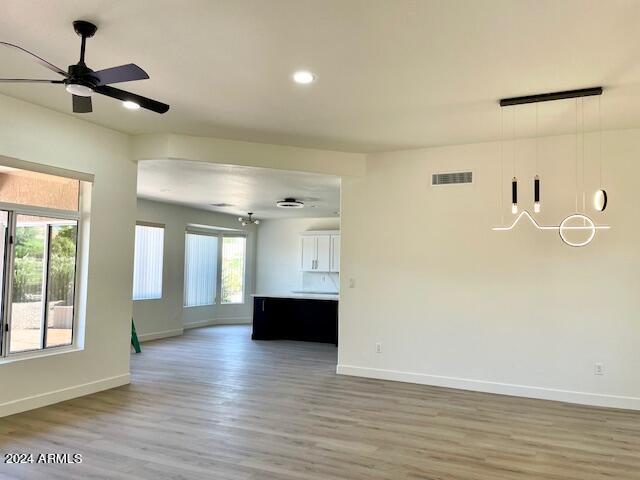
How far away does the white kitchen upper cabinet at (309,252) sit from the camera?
10.5 meters

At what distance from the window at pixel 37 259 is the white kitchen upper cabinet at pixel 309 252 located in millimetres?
6027

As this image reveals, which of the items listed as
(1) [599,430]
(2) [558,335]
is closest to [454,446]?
(1) [599,430]

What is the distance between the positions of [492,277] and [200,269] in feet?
22.9

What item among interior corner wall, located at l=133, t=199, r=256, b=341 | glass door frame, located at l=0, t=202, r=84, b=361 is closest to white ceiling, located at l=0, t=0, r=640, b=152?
glass door frame, located at l=0, t=202, r=84, b=361

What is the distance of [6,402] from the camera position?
4.21 m

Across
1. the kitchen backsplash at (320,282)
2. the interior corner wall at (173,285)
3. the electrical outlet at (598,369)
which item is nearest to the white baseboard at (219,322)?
the interior corner wall at (173,285)

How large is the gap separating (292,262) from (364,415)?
700 cm

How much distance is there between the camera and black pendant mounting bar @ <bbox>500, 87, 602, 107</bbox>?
384 cm

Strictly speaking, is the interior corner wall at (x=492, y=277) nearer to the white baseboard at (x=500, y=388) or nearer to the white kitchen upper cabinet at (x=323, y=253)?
the white baseboard at (x=500, y=388)

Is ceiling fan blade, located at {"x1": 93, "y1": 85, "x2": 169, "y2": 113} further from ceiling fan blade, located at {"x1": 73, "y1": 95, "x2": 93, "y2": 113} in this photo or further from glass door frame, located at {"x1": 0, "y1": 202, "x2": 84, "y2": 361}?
glass door frame, located at {"x1": 0, "y1": 202, "x2": 84, "y2": 361}

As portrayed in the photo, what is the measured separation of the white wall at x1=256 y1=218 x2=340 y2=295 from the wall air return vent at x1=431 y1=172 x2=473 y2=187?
5.14 meters

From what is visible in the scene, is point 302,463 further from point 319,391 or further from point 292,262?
point 292,262

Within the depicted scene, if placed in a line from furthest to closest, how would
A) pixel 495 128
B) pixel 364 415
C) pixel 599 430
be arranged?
1. pixel 495 128
2. pixel 364 415
3. pixel 599 430

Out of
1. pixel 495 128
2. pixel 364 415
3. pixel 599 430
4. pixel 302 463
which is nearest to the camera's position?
pixel 302 463
